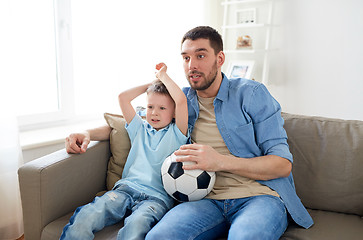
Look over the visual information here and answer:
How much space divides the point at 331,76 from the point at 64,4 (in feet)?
6.87

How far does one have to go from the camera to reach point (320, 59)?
283 cm

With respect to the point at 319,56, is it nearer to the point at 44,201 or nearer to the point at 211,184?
the point at 211,184

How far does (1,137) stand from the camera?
1880 mm

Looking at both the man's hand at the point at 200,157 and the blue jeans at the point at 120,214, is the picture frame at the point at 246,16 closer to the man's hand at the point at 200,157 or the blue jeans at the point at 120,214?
the man's hand at the point at 200,157

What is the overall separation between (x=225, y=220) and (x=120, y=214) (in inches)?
17.6

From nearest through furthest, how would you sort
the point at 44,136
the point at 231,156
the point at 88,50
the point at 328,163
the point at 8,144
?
the point at 231,156, the point at 328,163, the point at 8,144, the point at 44,136, the point at 88,50

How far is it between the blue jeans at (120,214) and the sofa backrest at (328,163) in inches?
27.2

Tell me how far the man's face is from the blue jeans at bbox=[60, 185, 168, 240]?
0.58 metres

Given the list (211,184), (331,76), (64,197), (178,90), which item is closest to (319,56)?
(331,76)

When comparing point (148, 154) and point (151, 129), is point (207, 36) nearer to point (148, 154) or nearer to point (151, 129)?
point (151, 129)

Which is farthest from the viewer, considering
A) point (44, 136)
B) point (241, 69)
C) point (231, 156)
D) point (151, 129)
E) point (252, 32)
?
point (252, 32)

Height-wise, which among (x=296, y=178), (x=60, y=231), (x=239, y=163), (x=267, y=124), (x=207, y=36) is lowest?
(x=60, y=231)

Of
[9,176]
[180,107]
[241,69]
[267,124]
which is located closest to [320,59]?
[241,69]

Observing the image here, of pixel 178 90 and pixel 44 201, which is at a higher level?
pixel 178 90
